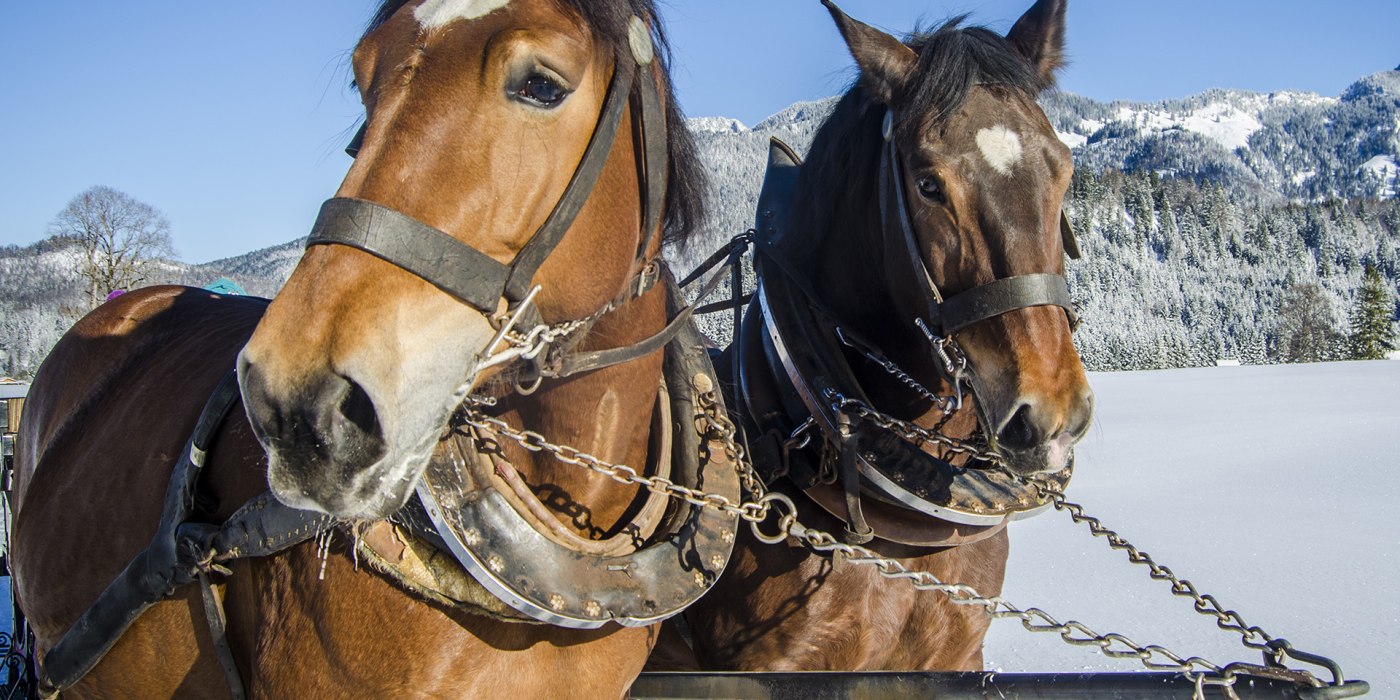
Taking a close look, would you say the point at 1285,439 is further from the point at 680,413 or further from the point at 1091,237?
the point at 1091,237

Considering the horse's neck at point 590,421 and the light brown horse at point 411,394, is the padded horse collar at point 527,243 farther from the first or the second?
the horse's neck at point 590,421

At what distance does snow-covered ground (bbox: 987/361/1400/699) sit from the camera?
6.43m

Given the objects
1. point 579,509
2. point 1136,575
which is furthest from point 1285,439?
point 579,509

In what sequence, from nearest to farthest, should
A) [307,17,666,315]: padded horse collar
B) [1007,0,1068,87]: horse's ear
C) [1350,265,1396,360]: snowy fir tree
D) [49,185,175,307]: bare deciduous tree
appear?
[307,17,666,315]: padded horse collar
[1007,0,1068,87]: horse's ear
[49,185,175,307]: bare deciduous tree
[1350,265,1396,360]: snowy fir tree

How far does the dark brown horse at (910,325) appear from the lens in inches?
84.0

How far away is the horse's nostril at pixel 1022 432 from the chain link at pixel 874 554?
105mm

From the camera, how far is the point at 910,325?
253 cm

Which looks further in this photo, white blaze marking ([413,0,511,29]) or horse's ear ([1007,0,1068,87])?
horse's ear ([1007,0,1068,87])

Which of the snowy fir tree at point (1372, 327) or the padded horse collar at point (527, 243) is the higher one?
the snowy fir tree at point (1372, 327)

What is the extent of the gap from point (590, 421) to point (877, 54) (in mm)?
1349

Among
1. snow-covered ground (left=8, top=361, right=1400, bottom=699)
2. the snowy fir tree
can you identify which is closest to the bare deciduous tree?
snow-covered ground (left=8, top=361, right=1400, bottom=699)

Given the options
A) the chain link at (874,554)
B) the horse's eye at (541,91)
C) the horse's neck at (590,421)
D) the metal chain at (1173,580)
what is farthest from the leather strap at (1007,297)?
the horse's eye at (541,91)

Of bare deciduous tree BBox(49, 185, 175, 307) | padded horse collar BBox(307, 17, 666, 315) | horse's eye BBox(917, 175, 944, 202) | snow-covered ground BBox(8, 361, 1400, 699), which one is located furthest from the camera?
bare deciduous tree BBox(49, 185, 175, 307)

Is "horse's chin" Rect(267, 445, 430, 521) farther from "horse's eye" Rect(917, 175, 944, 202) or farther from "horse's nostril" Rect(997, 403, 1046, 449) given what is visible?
"horse's eye" Rect(917, 175, 944, 202)
